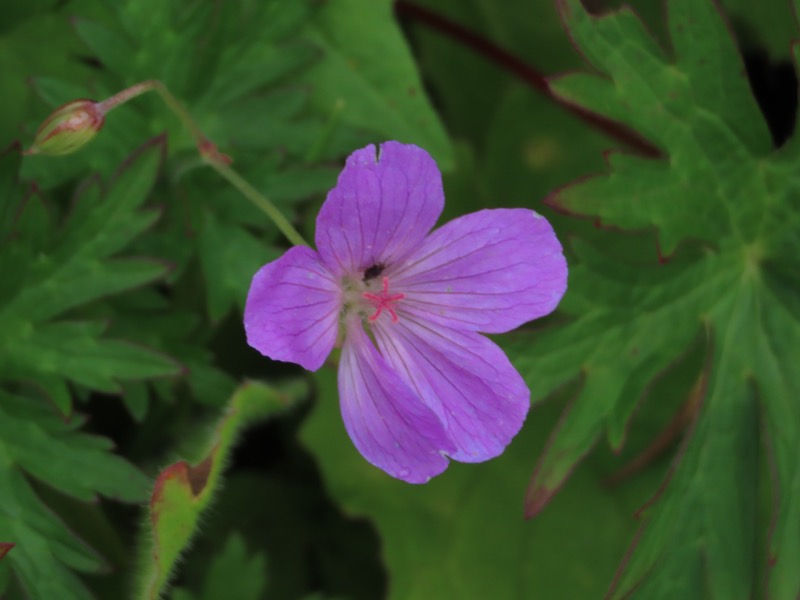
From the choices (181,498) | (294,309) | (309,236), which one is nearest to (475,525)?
(309,236)

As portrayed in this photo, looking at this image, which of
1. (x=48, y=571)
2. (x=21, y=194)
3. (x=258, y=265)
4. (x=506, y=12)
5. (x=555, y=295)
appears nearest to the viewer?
(x=555, y=295)

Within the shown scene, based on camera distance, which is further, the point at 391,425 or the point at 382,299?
the point at 382,299

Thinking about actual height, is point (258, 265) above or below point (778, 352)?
above

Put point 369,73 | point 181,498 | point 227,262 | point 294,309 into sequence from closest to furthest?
point 294,309
point 181,498
point 227,262
point 369,73

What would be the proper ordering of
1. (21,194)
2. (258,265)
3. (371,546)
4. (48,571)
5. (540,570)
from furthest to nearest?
(371,546) → (540,570) → (258,265) → (21,194) → (48,571)

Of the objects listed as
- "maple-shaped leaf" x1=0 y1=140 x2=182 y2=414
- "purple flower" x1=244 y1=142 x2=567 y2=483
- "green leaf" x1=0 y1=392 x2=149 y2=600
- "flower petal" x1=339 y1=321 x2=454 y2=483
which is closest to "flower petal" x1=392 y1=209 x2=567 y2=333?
"purple flower" x1=244 y1=142 x2=567 y2=483

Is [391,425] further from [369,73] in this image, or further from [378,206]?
[369,73]

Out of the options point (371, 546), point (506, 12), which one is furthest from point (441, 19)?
point (371, 546)

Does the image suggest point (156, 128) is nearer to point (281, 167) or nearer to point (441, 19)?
point (281, 167)
